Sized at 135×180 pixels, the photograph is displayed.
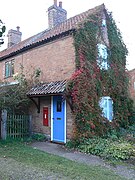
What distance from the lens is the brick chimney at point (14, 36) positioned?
73.9 feet

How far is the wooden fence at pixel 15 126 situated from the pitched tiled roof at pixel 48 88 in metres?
1.56

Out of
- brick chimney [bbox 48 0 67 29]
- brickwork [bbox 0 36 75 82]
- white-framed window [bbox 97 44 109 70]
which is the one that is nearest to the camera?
brickwork [bbox 0 36 75 82]

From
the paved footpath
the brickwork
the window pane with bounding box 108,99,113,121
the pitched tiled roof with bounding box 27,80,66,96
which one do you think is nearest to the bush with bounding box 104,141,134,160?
the paved footpath

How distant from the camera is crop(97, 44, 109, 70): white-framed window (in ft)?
43.0

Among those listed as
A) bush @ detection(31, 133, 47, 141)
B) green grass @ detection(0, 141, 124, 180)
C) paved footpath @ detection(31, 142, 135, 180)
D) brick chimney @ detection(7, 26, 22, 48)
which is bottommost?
paved footpath @ detection(31, 142, 135, 180)

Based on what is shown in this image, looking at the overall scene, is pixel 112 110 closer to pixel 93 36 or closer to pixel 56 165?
pixel 93 36

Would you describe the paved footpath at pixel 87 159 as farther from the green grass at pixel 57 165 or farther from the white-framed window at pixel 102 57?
the white-framed window at pixel 102 57

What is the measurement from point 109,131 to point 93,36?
18.2 ft

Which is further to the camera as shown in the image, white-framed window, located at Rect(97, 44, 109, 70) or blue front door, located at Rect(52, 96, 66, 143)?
white-framed window, located at Rect(97, 44, 109, 70)

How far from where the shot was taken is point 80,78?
11297mm

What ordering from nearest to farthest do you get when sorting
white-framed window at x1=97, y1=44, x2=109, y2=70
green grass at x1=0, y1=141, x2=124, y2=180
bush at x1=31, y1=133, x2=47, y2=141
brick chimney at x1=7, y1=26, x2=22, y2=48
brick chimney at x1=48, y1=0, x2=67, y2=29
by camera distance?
1. green grass at x1=0, y1=141, x2=124, y2=180
2. bush at x1=31, y1=133, x2=47, y2=141
3. white-framed window at x1=97, y1=44, x2=109, y2=70
4. brick chimney at x1=48, y1=0, x2=67, y2=29
5. brick chimney at x1=7, y1=26, x2=22, y2=48


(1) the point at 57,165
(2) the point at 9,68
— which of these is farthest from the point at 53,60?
(1) the point at 57,165

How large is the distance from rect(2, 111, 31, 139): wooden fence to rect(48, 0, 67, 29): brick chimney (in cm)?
891

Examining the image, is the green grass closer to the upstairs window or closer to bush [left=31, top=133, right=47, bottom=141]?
bush [left=31, top=133, right=47, bottom=141]
